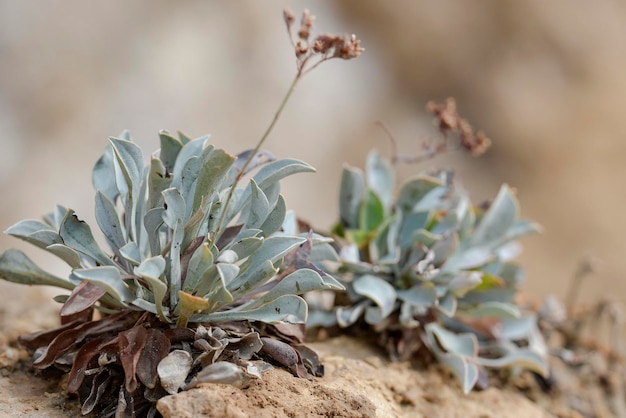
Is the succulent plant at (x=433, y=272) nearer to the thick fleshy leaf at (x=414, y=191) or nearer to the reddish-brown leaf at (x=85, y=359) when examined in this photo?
the thick fleshy leaf at (x=414, y=191)

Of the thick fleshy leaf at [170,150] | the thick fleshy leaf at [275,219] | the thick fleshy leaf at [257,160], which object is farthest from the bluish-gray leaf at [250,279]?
the thick fleshy leaf at [170,150]

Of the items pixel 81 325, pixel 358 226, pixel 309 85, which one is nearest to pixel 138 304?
pixel 81 325

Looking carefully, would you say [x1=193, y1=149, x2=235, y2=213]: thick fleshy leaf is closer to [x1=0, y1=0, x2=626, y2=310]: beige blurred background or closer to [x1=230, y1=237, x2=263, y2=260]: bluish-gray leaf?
[x1=230, y1=237, x2=263, y2=260]: bluish-gray leaf

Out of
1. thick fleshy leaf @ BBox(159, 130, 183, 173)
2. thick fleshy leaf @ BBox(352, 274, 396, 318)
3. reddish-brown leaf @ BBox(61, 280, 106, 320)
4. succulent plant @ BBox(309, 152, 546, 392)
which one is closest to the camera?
reddish-brown leaf @ BBox(61, 280, 106, 320)

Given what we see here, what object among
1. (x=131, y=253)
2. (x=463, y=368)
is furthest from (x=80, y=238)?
(x=463, y=368)

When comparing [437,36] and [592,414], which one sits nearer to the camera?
[592,414]

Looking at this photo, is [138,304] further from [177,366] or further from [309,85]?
[309,85]

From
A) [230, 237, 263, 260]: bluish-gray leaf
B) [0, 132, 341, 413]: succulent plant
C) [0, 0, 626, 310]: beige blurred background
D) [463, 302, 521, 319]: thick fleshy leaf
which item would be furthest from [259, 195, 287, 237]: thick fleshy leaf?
[0, 0, 626, 310]: beige blurred background
